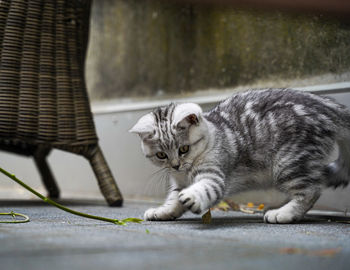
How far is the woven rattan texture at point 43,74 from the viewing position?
208 centimetres

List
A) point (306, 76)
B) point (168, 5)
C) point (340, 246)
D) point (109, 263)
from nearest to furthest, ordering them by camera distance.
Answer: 1. point (109, 263)
2. point (340, 246)
3. point (306, 76)
4. point (168, 5)

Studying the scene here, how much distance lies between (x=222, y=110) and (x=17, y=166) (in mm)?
2352

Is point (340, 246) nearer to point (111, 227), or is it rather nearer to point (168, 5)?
point (111, 227)

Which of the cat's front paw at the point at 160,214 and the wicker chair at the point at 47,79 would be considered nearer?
the cat's front paw at the point at 160,214

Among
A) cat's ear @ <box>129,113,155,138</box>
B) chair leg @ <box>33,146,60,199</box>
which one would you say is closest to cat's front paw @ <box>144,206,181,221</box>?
cat's ear @ <box>129,113,155,138</box>

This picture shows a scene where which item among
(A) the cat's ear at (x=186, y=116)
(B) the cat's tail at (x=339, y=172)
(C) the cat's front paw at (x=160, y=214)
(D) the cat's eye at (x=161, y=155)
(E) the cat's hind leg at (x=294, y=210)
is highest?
(A) the cat's ear at (x=186, y=116)

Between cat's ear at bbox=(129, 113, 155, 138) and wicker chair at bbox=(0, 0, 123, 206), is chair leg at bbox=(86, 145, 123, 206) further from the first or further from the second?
cat's ear at bbox=(129, 113, 155, 138)

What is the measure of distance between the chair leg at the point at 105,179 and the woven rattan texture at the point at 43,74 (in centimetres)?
9

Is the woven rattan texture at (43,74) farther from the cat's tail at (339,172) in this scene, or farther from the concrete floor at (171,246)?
the cat's tail at (339,172)

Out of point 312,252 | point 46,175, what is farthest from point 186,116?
point 46,175

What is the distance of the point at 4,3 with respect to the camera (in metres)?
2.06

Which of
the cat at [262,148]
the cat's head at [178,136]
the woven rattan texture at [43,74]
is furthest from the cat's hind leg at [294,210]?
the woven rattan texture at [43,74]

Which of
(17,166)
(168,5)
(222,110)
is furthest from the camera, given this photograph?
(17,166)

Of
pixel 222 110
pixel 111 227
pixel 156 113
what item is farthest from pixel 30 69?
pixel 111 227
